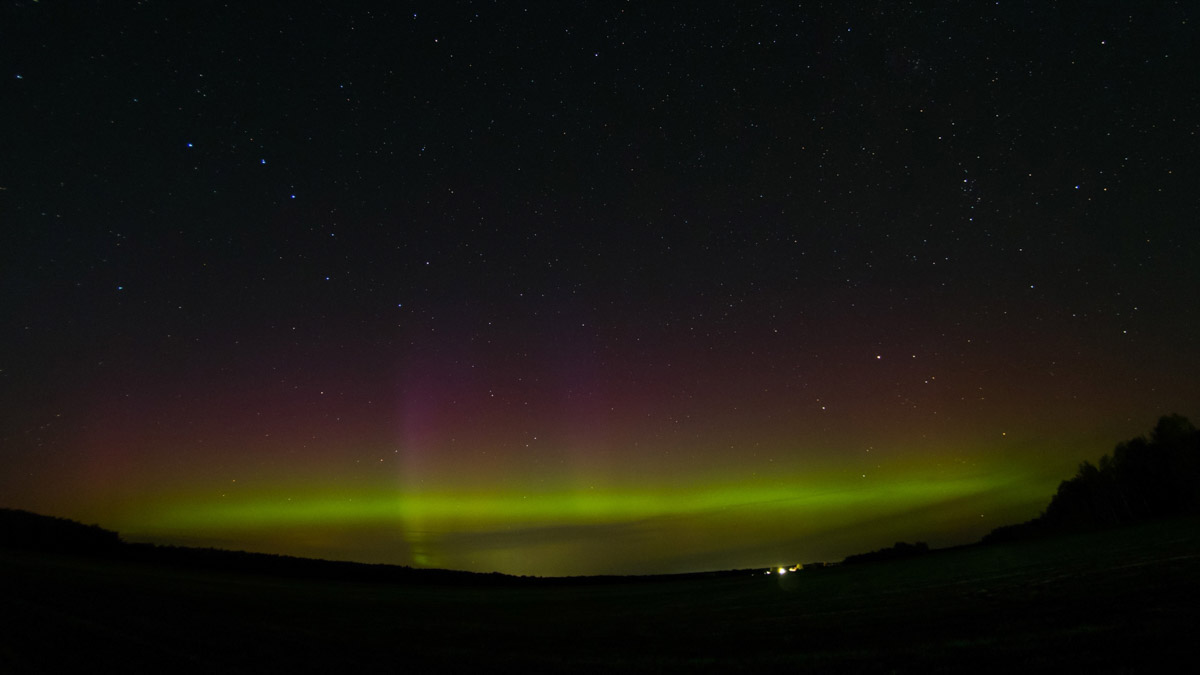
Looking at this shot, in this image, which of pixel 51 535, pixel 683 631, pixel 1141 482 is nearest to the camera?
pixel 683 631

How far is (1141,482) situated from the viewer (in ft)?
249

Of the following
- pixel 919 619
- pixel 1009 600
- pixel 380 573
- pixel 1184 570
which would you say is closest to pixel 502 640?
pixel 919 619

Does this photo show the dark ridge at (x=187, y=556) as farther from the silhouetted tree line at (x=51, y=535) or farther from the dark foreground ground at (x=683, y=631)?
the dark foreground ground at (x=683, y=631)

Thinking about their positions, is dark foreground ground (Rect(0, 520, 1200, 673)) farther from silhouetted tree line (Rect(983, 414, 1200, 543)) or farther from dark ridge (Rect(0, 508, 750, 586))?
silhouetted tree line (Rect(983, 414, 1200, 543))

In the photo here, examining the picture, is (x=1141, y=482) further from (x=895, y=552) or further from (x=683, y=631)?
(x=683, y=631)

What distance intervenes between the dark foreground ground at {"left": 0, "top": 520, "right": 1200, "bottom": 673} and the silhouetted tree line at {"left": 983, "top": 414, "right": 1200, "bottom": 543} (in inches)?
2442

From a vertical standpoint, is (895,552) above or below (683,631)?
below

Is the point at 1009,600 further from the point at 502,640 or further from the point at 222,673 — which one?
the point at 222,673

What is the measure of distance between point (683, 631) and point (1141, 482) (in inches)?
3489

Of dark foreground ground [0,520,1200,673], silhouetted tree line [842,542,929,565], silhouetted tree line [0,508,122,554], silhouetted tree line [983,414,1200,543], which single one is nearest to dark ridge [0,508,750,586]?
silhouetted tree line [0,508,122,554]

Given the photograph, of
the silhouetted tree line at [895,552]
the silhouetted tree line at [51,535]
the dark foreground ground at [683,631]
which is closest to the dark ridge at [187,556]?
the silhouetted tree line at [51,535]

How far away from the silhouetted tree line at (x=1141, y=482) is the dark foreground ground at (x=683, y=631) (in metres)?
62.0

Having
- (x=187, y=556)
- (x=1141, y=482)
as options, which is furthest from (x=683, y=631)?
(x=1141, y=482)

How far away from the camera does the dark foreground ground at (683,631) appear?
998 cm
